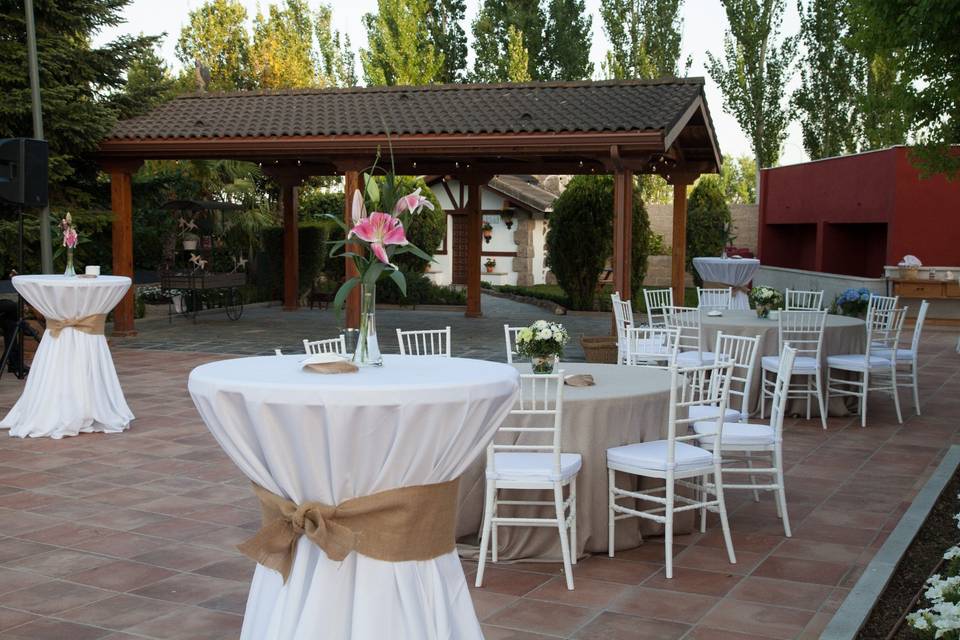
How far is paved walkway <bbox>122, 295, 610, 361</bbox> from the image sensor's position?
12602 millimetres

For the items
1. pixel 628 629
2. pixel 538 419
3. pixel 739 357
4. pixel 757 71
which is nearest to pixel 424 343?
pixel 538 419

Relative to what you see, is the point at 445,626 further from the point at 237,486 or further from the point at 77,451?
the point at 77,451

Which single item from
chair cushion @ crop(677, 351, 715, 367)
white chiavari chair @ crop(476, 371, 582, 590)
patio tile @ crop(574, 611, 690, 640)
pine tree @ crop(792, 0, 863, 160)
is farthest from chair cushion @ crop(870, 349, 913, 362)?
pine tree @ crop(792, 0, 863, 160)

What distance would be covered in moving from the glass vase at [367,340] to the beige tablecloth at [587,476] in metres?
1.86

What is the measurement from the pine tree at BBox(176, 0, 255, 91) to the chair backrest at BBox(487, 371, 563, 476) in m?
24.3

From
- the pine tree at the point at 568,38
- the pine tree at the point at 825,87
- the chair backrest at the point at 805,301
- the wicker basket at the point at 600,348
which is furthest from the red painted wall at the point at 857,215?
the pine tree at the point at 568,38

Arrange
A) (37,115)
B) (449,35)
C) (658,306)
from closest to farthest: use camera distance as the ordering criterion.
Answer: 1. (658,306)
2. (37,115)
3. (449,35)

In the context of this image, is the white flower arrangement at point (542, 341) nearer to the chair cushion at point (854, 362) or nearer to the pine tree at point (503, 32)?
the chair cushion at point (854, 362)

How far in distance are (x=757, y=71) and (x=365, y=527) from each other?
27.2 metres

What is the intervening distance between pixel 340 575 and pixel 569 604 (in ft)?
6.33

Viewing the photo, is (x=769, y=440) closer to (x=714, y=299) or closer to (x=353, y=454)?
(x=353, y=454)

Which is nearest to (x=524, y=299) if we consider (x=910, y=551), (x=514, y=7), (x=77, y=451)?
(x=514, y=7)

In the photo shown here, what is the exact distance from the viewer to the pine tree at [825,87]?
2688 cm

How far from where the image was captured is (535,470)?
→ 451 centimetres
